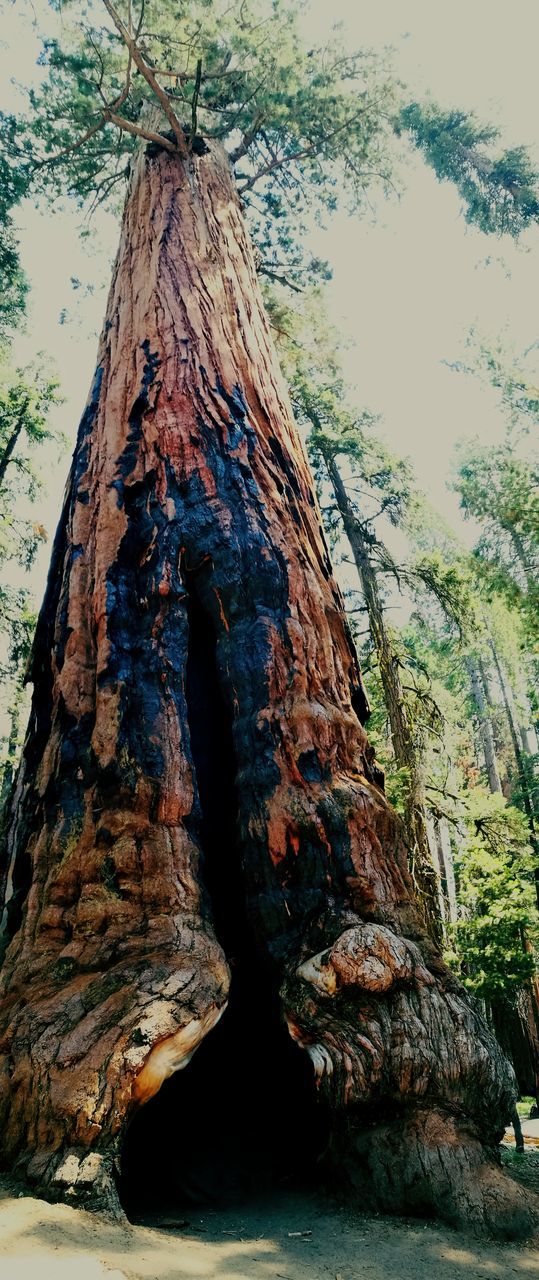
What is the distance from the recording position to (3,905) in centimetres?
379

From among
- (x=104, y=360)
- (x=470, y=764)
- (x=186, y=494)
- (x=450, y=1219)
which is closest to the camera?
(x=450, y=1219)

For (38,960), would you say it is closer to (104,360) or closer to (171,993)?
(171,993)

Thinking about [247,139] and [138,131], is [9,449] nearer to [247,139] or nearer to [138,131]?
[247,139]

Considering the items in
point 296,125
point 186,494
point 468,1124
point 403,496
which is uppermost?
point 296,125

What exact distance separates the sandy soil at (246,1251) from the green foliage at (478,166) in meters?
10.8

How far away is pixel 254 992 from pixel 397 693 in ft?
20.2

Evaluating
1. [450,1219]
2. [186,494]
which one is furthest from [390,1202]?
[186,494]

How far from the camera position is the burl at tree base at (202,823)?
266cm

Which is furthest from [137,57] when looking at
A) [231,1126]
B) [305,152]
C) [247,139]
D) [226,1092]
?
[231,1126]

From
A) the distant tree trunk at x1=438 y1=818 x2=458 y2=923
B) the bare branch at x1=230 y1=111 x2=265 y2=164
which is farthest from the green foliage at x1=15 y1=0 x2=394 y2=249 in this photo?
the distant tree trunk at x1=438 y1=818 x2=458 y2=923

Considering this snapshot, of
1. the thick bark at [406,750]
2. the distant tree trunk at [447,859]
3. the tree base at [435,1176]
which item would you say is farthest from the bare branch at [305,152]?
the distant tree trunk at [447,859]

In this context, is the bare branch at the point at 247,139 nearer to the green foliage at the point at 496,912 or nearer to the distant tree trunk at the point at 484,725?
the green foliage at the point at 496,912

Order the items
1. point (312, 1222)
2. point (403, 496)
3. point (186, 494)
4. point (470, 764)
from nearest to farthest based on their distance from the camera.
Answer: point (312, 1222) → point (186, 494) → point (403, 496) → point (470, 764)

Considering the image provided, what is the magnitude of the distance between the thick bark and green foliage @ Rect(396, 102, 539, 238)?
4.71 m
